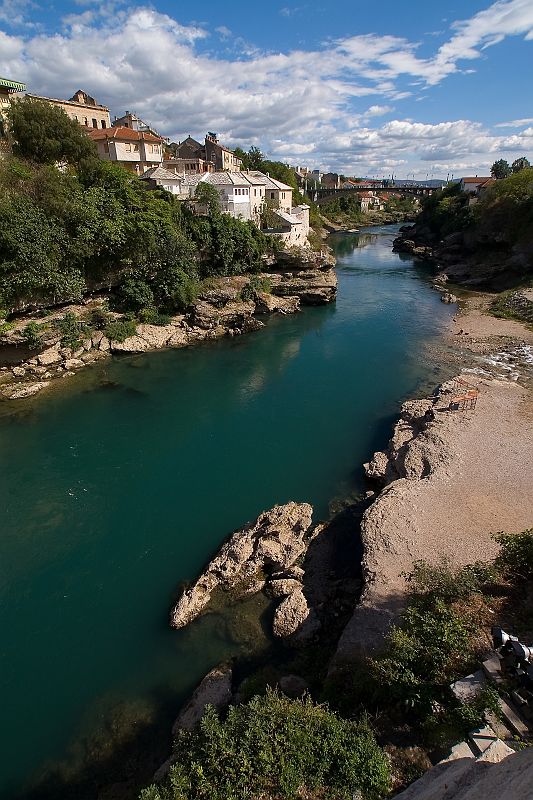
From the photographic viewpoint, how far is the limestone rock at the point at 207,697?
1161 centimetres

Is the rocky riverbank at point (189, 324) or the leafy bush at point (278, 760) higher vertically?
the rocky riverbank at point (189, 324)

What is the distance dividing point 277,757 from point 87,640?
29.5 feet

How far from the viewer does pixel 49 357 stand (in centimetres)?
3328

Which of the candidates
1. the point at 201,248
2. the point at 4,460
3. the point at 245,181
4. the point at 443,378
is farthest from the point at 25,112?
the point at 443,378

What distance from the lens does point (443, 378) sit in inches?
1272

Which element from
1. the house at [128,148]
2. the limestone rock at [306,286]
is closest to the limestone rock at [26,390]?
the limestone rock at [306,286]

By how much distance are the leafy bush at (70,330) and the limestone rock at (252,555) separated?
23.9m

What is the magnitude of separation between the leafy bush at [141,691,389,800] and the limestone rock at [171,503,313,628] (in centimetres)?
625

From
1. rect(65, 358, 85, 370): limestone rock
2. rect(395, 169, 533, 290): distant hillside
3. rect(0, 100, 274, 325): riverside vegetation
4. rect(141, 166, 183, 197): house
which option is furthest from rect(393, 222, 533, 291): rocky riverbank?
rect(65, 358, 85, 370): limestone rock

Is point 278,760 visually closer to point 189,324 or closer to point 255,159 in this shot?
point 189,324

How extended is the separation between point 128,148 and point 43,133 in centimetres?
1717

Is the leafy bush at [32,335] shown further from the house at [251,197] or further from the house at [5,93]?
the house at [251,197]

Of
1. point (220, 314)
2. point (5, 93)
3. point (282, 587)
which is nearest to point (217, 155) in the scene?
point (5, 93)

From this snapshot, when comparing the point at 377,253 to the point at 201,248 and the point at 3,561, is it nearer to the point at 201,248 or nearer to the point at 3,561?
the point at 201,248
